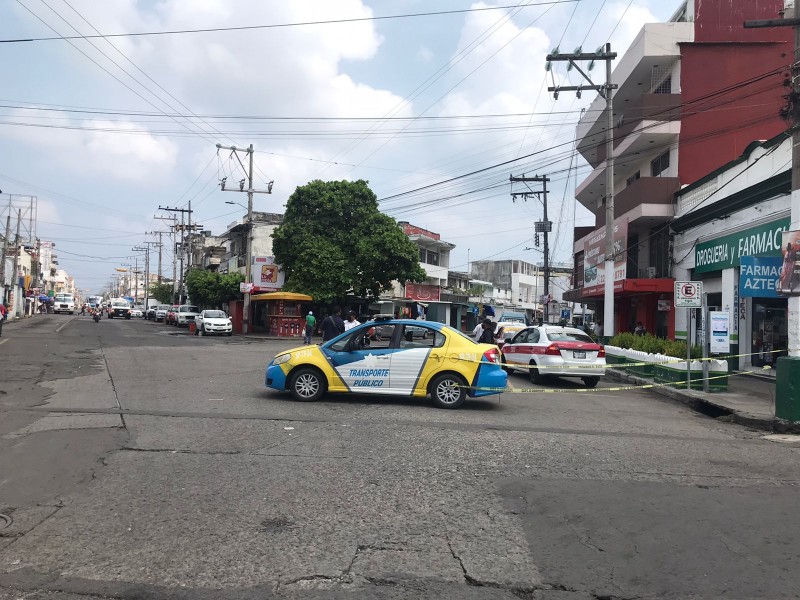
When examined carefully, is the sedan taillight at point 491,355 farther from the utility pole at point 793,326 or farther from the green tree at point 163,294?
the green tree at point 163,294

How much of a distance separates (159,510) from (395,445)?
3.23 m

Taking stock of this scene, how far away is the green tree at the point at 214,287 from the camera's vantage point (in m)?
48.8

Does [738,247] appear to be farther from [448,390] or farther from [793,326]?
[448,390]

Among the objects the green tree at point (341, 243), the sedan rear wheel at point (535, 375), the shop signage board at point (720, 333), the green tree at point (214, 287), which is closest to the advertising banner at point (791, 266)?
the shop signage board at point (720, 333)

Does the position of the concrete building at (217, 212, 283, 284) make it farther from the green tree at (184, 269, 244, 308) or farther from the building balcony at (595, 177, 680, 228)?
the building balcony at (595, 177, 680, 228)

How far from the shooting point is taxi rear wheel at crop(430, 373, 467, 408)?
11094 mm

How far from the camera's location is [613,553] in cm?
470

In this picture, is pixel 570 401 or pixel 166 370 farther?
pixel 166 370

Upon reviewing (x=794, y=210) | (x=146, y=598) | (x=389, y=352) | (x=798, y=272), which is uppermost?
(x=794, y=210)

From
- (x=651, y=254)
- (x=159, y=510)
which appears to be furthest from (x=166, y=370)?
(x=651, y=254)

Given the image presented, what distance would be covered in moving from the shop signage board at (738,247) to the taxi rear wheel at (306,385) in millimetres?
11373

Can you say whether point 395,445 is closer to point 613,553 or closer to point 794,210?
point 613,553

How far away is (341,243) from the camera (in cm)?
3950

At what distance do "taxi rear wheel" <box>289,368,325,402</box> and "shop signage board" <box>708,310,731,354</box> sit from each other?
9320 mm
